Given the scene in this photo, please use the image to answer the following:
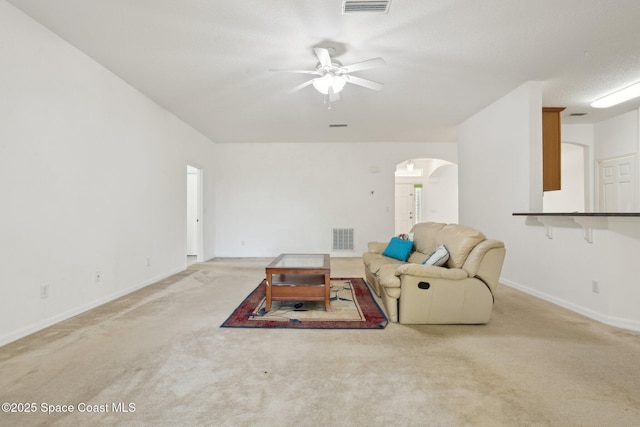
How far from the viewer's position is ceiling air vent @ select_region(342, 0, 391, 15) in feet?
7.22

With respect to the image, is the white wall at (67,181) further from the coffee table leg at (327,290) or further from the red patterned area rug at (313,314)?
the coffee table leg at (327,290)

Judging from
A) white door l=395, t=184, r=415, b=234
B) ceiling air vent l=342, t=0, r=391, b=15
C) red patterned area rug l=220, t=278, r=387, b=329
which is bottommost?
red patterned area rug l=220, t=278, r=387, b=329

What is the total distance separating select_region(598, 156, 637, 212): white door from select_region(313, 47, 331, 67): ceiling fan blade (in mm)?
5667

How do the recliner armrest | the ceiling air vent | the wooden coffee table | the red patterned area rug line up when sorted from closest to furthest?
the ceiling air vent
the recliner armrest
the red patterned area rug
the wooden coffee table

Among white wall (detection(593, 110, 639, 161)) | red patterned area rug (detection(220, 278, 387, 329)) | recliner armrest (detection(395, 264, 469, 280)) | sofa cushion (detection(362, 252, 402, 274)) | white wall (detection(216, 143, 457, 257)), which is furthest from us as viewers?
white wall (detection(216, 143, 457, 257))

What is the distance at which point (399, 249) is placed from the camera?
3.73 metres

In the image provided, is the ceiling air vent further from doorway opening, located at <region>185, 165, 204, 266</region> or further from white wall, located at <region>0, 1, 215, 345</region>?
doorway opening, located at <region>185, 165, 204, 266</region>

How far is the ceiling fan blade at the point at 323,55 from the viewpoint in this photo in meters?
2.61

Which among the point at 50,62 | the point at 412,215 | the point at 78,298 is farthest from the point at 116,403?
the point at 412,215

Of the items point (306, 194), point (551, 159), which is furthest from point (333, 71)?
point (306, 194)

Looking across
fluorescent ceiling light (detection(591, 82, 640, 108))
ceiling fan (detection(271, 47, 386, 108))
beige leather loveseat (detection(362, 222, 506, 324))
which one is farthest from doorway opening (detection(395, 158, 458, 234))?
beige leather loveseat (detection(362, 222, 506, 324))

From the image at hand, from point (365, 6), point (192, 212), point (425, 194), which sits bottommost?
point (192, 212)

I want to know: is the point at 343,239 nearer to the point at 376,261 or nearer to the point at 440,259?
the point at 376,261

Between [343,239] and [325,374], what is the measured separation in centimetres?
493
